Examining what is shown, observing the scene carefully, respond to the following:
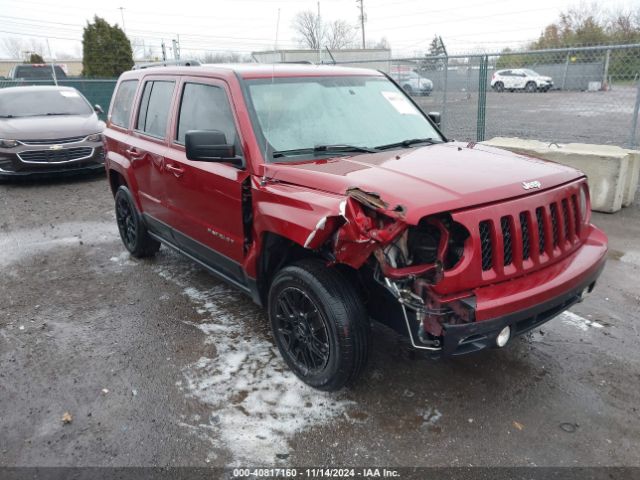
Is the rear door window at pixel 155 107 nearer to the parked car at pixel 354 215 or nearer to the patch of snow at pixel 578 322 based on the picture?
the parked car at pixel 354 215

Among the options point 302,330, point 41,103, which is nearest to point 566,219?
point 302,330

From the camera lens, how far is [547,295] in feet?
9.09

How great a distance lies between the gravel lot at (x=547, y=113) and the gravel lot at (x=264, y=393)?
19.3 feet

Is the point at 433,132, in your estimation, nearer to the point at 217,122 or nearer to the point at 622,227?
the point at 217,122

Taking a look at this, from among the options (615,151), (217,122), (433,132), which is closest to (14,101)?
(217,122)

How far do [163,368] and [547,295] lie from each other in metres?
2.49

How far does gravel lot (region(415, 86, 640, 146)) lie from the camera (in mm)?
9539

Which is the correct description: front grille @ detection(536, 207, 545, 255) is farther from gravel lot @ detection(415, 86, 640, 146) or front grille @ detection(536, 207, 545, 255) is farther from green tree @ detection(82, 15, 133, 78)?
green tree @ detection(82, 15, 133, 78)

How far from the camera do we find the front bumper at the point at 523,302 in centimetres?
256

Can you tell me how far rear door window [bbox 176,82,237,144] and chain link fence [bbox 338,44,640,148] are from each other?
17.8ft

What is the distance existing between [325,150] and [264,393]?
1.63 meters

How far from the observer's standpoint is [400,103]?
4.31m

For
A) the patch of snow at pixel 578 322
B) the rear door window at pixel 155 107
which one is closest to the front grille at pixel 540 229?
the patch of snow at pixel 578 322

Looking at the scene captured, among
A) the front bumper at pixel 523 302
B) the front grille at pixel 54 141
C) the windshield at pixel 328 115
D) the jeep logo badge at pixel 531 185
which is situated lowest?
the front bumper at pixel 523 302
